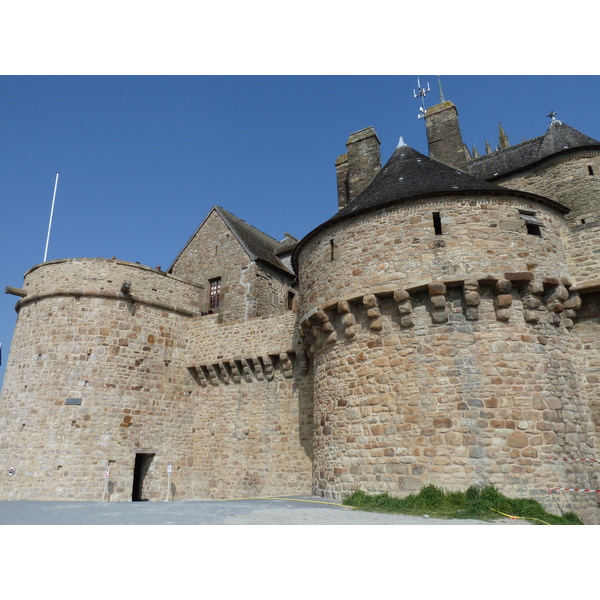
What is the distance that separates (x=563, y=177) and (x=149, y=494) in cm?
1310

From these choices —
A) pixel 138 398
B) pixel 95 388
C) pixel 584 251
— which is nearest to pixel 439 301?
pixel 584 251

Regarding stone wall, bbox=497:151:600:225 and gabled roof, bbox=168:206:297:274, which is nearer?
stone wall, bbox=497:151:600:225

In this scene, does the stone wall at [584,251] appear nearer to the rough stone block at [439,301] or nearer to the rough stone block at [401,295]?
the rough stone block at [439,301]

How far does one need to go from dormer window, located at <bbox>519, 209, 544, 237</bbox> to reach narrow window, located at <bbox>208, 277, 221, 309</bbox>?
10276 millimetres

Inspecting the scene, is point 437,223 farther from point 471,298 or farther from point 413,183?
point 471,298

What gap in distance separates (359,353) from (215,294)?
8.68 m

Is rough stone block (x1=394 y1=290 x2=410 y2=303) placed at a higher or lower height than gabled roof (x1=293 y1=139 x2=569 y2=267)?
lower

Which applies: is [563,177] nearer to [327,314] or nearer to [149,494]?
[327,314]

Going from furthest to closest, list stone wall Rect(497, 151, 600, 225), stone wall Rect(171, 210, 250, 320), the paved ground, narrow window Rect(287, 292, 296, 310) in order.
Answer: narrow window Rect(287, 292, 296, 310) → stone wall Rect(171, 210, 250, 320) → stone wall Rect(497, 151, 600, 225) → the paved ground

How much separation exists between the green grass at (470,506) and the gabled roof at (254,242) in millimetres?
10304

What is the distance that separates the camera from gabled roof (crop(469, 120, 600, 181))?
11094mm

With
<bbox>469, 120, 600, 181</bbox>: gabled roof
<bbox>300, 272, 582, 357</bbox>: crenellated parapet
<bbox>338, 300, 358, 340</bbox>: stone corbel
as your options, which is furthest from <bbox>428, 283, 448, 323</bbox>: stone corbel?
<bbox>469, 120, 600, 181</bbox>: gabled roof

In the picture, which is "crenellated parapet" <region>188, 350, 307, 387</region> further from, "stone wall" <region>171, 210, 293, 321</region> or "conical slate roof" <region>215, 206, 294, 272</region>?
"conical slate roof" <region>215, 206, 294, 272</region>

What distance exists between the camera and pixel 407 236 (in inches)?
347
